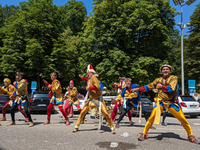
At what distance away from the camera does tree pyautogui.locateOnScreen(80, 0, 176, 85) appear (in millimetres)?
20344

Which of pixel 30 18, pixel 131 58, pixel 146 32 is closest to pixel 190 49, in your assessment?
pixel 146 32

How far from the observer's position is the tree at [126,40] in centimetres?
2034

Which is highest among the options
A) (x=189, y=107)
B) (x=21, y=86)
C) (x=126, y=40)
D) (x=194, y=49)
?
(x=194, y=49)

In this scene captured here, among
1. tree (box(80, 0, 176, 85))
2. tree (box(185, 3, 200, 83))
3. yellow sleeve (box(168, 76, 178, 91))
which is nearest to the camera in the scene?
yellow sleeve (box(168, 76, 178, 91))

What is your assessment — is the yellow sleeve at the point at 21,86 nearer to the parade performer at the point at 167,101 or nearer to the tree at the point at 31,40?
the parade performer at the point at 167,101

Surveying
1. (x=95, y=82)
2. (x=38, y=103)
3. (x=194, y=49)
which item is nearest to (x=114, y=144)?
(x=95, y=82)

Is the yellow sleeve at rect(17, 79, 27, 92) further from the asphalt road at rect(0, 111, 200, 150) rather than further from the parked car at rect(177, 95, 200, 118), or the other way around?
the parked car at rect(177, 95, 200, 118)

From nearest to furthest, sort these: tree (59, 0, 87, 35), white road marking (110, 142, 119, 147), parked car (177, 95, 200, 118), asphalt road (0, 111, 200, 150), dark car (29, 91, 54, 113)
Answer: asphalt road (0, 111, 200, 150) < white road marking (110, 142, 119, 147) < parked car (177, 95, 200, 118) < dark car (29, 91, 54, 113) < tree (59, 0, 87, 35)

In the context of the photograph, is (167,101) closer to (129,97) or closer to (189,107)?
(129,97)

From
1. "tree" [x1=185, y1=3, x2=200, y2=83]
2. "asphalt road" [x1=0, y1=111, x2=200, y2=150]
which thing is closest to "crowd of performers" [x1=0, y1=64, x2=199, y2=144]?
"asphalt road" [x1=0, y1=111, x2=200, y2=150]

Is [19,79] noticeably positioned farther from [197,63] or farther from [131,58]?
[197,63]

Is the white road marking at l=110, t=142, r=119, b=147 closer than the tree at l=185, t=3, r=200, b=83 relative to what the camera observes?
Yes

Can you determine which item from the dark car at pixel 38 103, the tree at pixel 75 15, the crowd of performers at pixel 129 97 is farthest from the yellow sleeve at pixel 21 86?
the tree at pixel 75 15

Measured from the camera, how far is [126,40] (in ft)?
69.6
